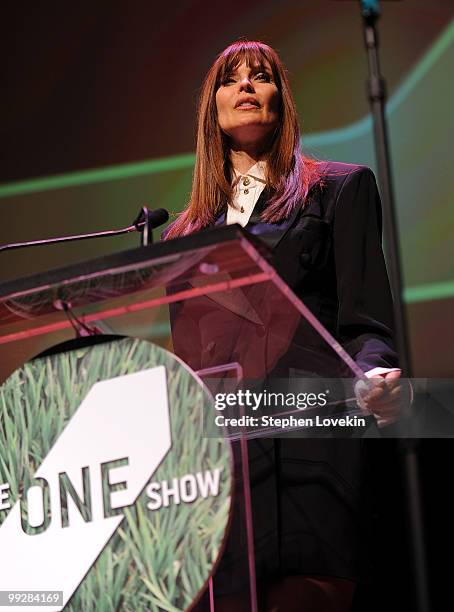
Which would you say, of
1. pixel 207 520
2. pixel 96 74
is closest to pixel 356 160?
pixel 96 74

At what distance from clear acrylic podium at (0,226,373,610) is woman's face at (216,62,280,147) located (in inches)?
28.4

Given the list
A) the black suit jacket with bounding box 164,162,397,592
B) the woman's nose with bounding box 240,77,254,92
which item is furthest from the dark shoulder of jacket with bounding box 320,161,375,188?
the woman's nose with bounding box 240,77,254,92

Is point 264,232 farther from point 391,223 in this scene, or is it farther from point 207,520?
point 207,520

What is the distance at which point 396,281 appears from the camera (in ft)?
4.24

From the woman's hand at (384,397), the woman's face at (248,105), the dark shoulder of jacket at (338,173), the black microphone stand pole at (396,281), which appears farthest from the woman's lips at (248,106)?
the woman's hand at (384,397)

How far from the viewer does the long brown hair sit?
1.76 metres

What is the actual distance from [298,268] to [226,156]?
0.44 meters

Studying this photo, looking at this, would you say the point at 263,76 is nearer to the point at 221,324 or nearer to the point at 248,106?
the point at 248,106

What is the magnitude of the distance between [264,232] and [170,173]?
1091 millimetres

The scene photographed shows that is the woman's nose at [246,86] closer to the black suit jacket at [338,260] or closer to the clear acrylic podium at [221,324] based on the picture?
the black suit jacket at [338,260]

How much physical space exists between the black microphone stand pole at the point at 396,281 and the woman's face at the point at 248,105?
428 mm

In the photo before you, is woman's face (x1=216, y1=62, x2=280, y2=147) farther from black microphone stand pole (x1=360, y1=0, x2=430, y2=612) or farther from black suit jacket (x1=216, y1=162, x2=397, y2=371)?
black microphone stand pole (x1=360, y1=0, x2=430, y2=612)

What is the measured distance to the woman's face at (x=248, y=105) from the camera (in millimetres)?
1821

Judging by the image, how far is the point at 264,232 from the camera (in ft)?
5.23
